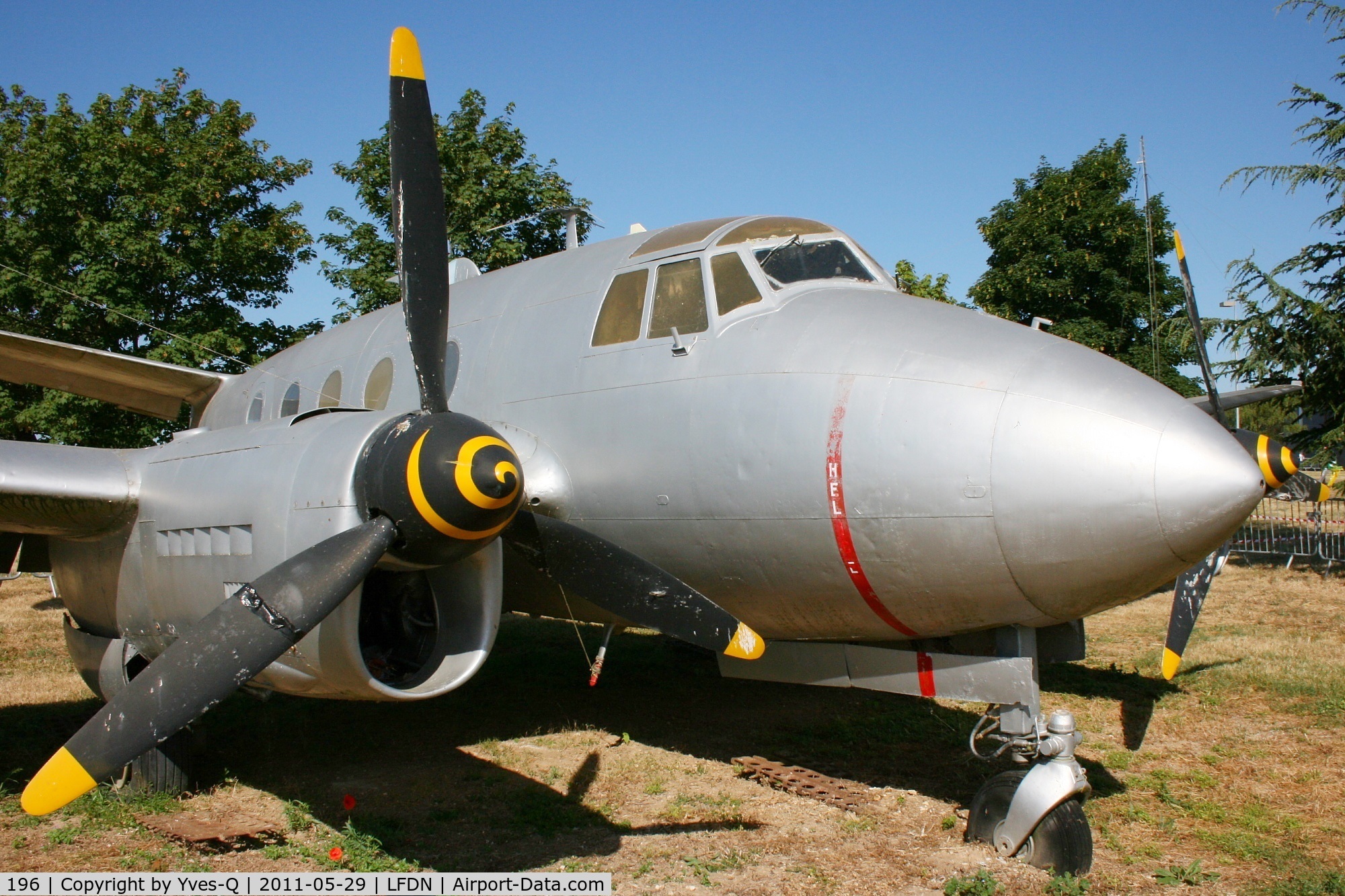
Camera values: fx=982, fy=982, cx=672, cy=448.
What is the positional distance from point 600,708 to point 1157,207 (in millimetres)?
23959

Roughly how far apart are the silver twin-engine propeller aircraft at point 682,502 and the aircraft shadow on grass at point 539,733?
113 centimetres

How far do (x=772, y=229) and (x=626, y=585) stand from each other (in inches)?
101

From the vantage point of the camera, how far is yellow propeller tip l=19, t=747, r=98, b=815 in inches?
171

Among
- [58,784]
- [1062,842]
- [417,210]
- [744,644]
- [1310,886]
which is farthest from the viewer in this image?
[417,210]

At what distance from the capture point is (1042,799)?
17.3 feet

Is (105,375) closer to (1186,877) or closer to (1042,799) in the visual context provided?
(1042,799)

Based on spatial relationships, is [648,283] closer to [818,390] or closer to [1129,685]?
[818,390]

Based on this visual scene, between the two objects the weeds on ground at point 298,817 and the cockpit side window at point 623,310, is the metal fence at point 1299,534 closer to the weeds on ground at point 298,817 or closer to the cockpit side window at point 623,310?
the cockpit side window at point 623,310

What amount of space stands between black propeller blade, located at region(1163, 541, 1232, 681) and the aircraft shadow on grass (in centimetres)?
102

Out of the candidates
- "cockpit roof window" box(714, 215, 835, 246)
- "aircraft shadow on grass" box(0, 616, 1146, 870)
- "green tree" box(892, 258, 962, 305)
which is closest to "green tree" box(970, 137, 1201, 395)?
"green tree" box(892, 258, 962, 305)

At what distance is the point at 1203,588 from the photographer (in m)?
7.81

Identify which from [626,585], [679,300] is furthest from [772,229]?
[626,585]

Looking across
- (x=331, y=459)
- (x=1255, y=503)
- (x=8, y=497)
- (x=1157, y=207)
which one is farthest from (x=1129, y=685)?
(x=1157, y=207)

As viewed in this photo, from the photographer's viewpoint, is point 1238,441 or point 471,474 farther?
point 1238,441
